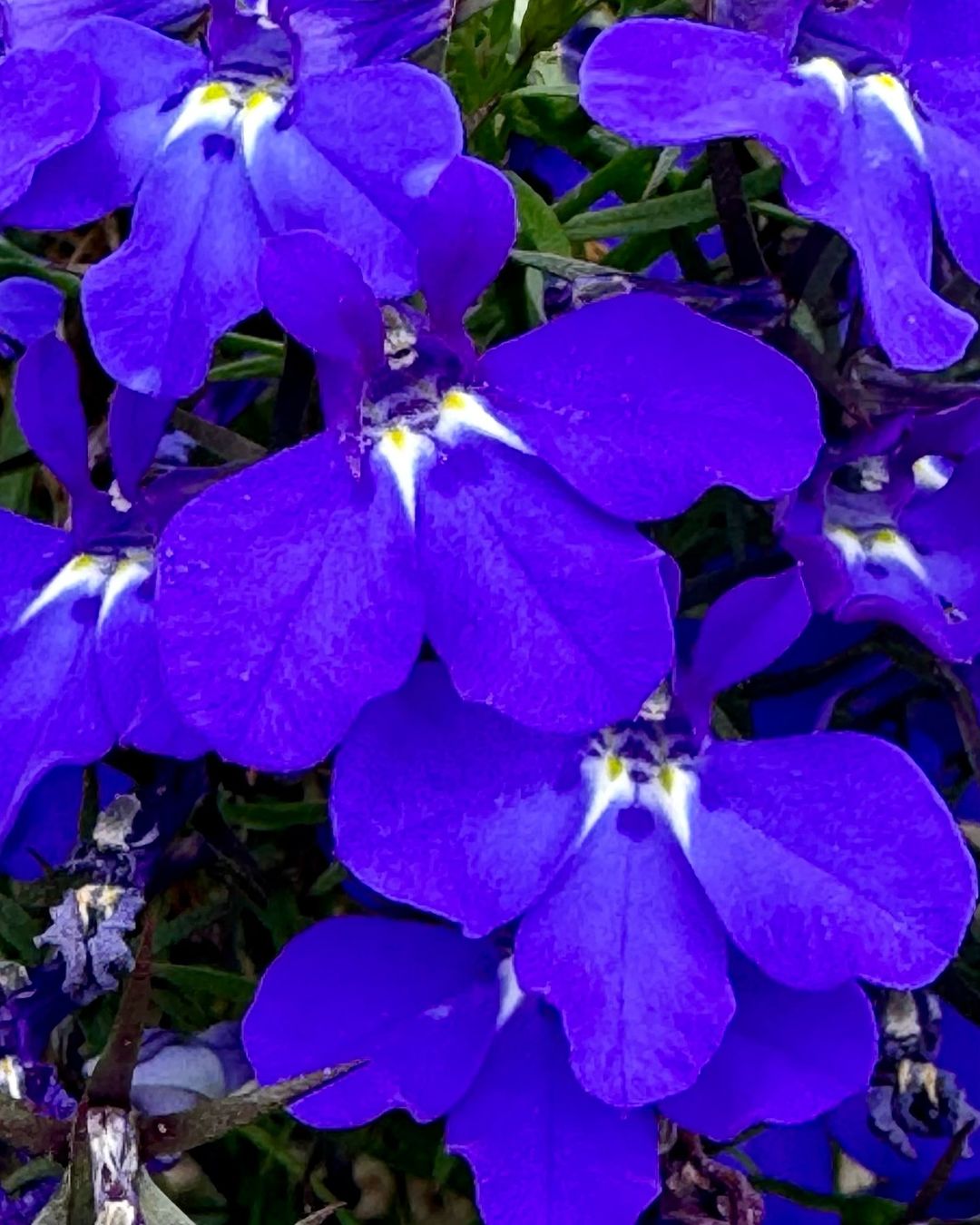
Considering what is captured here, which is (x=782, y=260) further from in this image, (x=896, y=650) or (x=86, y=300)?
(x=86, y=300)

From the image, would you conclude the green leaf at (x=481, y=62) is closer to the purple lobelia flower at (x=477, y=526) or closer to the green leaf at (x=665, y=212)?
the green leaf at (x=665, y=212)

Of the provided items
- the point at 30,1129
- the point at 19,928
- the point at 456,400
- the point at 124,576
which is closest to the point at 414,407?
the point at 456,400

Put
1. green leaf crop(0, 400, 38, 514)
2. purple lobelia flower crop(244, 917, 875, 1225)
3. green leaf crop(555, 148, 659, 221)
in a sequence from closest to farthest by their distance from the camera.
Answer: 1. purple lobelia flower crop(244, 917, 875, 1225)
2. green leaf crop(555, 148, 659, 221)
3. green leaf crop(0, 400, 38, 514)

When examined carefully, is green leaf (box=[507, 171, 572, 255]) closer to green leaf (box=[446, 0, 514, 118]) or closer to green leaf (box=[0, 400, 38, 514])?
green leaf (box=[446, 0, 514, 118])

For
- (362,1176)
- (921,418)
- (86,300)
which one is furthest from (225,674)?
(362,1176)

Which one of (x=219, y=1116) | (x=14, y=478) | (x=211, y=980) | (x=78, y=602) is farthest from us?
(x=14, y=478)

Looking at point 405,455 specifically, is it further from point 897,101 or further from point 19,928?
point 19,928

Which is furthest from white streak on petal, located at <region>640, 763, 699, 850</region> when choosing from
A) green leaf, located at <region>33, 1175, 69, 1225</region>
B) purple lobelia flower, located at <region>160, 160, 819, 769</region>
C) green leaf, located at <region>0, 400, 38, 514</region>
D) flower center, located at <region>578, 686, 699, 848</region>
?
green leaf, located at <region>0, 400, 38, 514</region>
